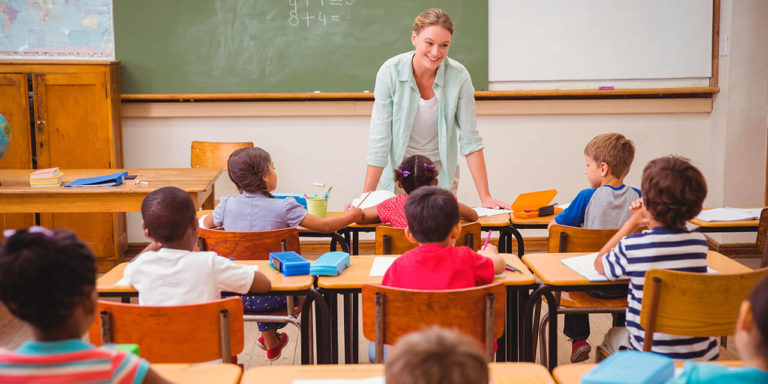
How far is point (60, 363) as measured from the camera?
4.04ft

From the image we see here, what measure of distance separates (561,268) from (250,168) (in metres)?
1.30

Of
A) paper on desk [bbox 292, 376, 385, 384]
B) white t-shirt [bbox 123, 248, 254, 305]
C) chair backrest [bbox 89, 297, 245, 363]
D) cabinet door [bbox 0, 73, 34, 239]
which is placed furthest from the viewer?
cabinet door [bbox 0, 73, 34, 239]

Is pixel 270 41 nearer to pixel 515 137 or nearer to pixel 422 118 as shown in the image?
pixel 515 137

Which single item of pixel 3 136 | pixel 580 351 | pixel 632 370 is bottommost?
pixel 580 351

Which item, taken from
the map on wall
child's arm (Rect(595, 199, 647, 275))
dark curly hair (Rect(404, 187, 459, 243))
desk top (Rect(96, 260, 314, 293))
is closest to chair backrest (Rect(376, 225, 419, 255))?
desk top (Rect(96, 260, 314, 293))

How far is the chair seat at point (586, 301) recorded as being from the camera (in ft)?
9.05

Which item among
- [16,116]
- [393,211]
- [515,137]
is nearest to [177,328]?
[393,211]

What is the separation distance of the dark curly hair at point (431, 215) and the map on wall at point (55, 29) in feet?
12.8

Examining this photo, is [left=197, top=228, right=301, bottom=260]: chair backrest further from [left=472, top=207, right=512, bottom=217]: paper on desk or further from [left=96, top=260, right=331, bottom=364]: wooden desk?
[left=472, top=207, right=512, bottom=217]: paper on desk

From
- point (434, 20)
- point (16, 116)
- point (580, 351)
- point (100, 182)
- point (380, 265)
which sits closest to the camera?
point (380, 265)

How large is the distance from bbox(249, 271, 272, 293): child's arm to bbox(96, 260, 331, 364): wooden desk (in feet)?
0.10

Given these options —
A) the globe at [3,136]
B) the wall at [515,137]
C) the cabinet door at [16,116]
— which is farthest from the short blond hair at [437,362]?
the cabinet door at [16,116]

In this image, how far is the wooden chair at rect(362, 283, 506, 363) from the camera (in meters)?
1.88

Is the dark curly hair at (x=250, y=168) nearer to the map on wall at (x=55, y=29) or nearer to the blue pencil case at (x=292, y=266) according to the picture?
the blue pencil case at (x=292, y=266)
